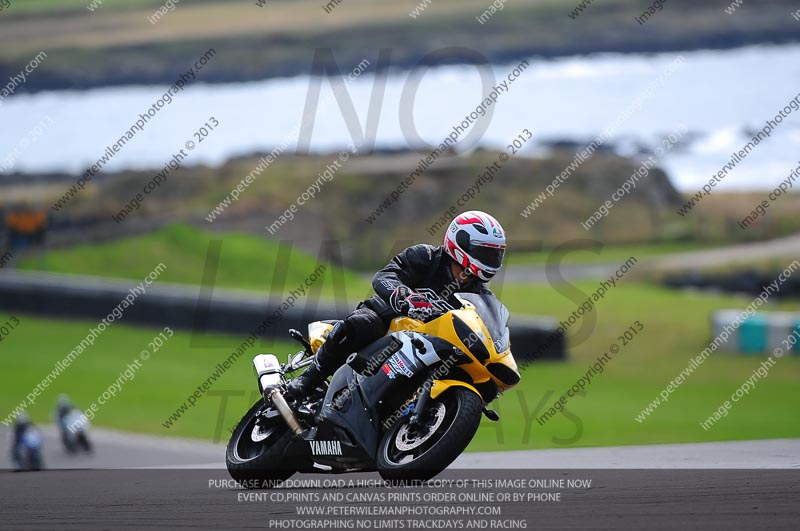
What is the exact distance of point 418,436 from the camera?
24.5 ft

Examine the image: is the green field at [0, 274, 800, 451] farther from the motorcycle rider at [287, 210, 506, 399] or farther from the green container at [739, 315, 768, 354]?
the motorcycle rider at [287, 210, 506, 399]

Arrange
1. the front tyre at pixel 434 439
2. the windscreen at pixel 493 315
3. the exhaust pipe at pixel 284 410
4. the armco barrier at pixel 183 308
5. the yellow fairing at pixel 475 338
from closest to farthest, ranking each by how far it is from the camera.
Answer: the front tyre at pixel 434 439
the yellow fairing at pixel 475 338
the windscreen at pixel 493 315
the exhaust pipe at pixel 284 410
the armco barrier at pixel 183 308

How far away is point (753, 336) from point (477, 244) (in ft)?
47.6

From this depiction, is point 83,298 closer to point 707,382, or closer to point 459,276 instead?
point 707,382

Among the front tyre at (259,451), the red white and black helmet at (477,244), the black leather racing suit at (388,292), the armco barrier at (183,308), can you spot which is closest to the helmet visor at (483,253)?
the red white and black helmet at (477,244)

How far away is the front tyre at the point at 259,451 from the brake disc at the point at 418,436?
1067 millimetres

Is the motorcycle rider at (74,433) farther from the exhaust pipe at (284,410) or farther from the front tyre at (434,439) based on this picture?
the front tyre at (434,439)

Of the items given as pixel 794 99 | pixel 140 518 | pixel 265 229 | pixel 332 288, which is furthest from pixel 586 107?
pixel 140 518

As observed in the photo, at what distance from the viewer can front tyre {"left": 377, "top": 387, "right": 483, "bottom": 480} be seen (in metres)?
7.17

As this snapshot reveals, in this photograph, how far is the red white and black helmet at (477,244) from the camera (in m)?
7.89

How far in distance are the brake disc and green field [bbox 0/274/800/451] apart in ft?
23.2

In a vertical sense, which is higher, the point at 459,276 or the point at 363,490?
the point at 459,276

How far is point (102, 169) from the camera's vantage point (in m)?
36.7

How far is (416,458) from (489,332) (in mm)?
934
